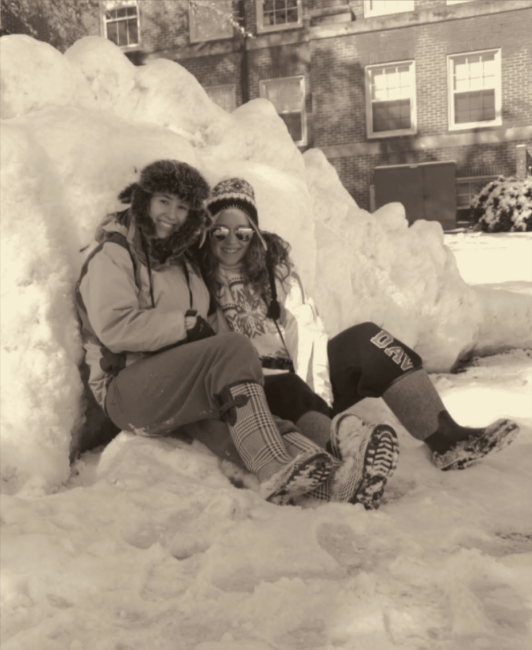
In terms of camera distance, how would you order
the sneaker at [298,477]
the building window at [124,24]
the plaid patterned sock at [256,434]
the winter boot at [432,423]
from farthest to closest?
the building window at [124,24] → the winter boot at [432,423] → the plaid patterned sock at [256,434] → the sneaker at [298,477]

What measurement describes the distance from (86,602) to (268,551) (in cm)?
51

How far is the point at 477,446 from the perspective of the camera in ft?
8.68

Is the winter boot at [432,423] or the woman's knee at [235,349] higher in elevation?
the woman's knee at [235,349]

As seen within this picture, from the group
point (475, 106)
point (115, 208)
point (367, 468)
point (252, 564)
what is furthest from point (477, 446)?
point (475, 106)

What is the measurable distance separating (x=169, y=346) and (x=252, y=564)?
91cm

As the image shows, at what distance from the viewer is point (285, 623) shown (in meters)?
1.65

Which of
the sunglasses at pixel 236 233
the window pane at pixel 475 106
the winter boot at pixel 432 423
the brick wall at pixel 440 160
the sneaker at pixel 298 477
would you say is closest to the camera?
the sneaker at pixel 298 477

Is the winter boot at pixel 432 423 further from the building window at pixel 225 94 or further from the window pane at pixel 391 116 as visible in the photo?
the building window at pixel 225 94

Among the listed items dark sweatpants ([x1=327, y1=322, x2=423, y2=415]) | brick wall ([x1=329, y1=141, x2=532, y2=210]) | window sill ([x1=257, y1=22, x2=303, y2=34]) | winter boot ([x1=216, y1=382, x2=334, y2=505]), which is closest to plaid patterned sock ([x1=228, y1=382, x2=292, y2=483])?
winter boot ([x1=216, y1=382, x2=334, y2=505])

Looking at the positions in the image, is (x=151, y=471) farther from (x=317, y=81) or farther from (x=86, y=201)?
(x=317, y=81)

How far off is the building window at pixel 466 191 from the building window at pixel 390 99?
1.71 meters

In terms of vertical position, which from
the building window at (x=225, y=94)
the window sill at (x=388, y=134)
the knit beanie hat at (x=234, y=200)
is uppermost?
the building window at (x=225, y=94)

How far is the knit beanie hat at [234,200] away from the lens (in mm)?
3055

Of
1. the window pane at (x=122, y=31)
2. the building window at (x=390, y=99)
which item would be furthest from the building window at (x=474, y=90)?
the window pane at (x=122, y=31)
